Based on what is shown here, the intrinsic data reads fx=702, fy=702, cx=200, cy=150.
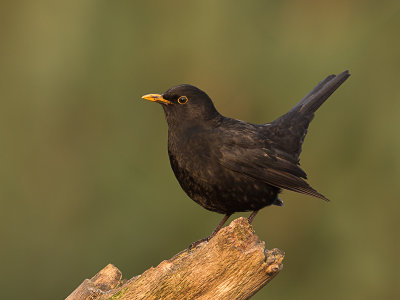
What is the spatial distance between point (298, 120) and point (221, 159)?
4.29 ft

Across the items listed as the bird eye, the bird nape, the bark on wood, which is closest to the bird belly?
the bird nape

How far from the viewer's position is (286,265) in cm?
756

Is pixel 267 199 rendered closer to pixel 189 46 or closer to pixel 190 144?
pixel 190 144

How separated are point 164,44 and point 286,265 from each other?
2.94 m

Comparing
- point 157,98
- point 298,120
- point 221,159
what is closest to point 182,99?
point 157,98

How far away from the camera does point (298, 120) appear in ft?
20.6

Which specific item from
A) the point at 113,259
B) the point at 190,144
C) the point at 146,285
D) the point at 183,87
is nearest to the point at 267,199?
the point at 190,144

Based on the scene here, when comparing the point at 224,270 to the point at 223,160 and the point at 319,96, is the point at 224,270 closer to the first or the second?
the point at 223,160

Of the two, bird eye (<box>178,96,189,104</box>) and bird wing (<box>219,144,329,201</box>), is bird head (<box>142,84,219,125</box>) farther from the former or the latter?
bird wing (<box>219,144,329,201</box>)

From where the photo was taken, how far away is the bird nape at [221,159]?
518 centimetres

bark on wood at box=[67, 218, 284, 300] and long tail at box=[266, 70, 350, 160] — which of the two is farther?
long tail at box=[266, 70, 350, 160]

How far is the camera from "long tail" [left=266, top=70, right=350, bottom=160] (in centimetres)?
606

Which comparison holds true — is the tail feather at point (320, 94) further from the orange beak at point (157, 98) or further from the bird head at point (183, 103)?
the orange beak at point (157, 98)

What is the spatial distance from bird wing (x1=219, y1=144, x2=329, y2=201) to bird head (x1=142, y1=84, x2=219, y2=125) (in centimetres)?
39
